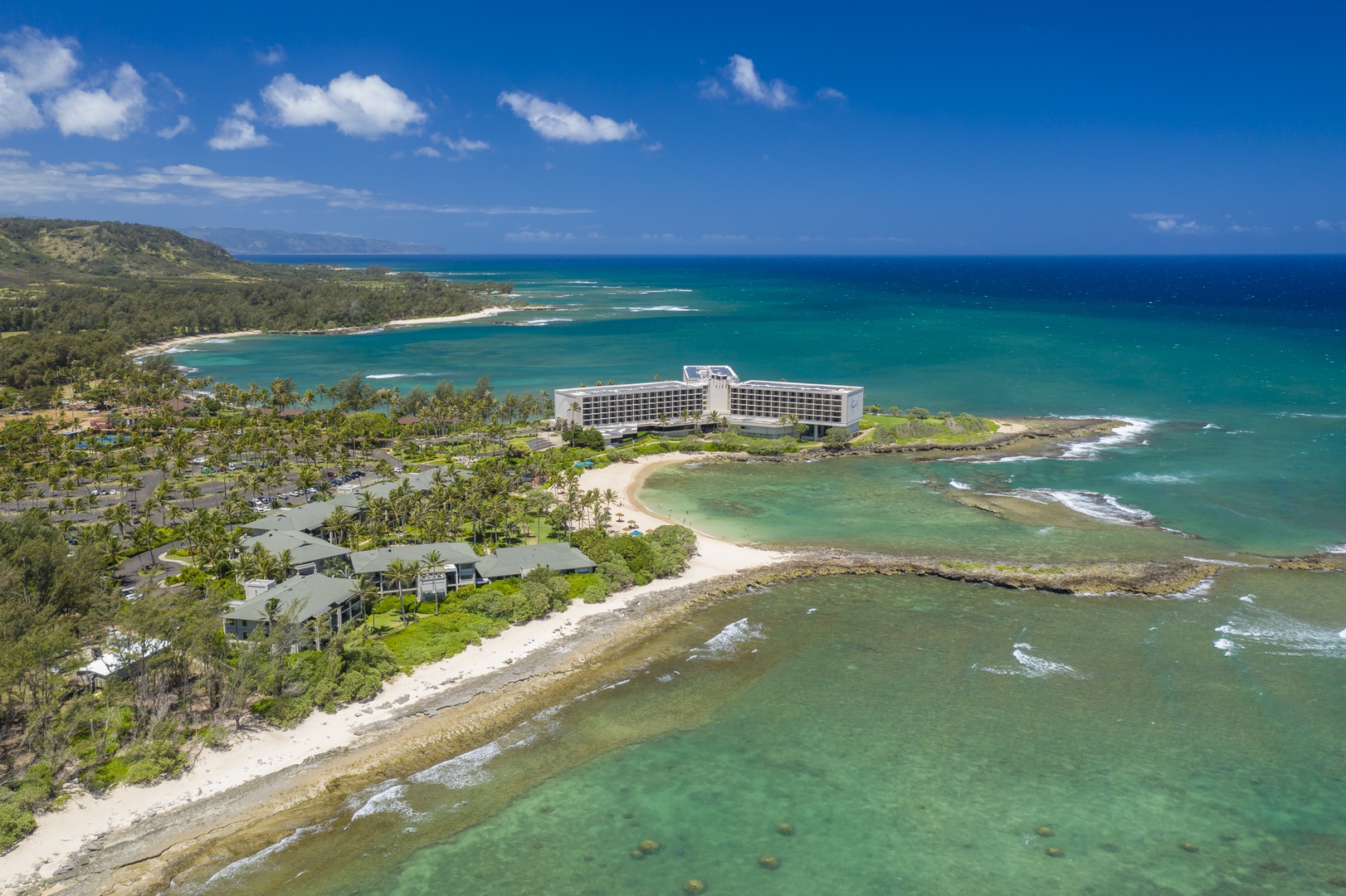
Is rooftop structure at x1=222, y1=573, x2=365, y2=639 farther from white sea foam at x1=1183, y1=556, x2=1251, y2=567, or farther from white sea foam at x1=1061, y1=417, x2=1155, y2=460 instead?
white sea foam at x1=1061, y1=417, x2=1155, y2=460

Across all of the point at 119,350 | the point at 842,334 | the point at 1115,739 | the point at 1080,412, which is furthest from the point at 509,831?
the point at 842,334

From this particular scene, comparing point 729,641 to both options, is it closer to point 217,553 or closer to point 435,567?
point 435,567

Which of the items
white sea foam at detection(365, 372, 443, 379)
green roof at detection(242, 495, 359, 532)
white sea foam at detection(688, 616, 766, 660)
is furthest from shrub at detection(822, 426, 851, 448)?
white sea foam at detection(365, 372, 443, 379)

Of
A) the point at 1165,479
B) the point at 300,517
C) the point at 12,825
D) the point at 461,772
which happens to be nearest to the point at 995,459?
the point at 1165,479

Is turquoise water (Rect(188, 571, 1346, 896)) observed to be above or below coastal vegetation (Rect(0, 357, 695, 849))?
below

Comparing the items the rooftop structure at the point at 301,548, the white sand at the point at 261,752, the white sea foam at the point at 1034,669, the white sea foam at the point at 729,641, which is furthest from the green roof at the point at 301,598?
the white sea foam at the point at 1034,669

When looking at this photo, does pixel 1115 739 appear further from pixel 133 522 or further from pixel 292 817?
pixel 133 522
